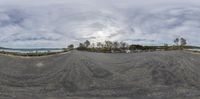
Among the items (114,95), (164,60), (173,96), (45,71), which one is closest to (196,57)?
(164,60)

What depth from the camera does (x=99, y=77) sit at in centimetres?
1841

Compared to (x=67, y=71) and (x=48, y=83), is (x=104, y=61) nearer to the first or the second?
(x=67, y=71)

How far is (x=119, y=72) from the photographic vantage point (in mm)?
18984

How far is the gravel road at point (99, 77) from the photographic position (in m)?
17.4

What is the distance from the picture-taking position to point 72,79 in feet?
59.7

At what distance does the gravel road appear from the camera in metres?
17.4

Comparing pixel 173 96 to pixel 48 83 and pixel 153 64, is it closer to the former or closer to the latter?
pixel 153 64

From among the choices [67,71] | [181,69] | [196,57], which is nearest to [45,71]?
[67,71]

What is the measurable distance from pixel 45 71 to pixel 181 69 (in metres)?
6.21

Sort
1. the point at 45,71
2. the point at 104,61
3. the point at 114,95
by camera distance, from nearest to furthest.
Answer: the point at 114,95, the point at 45,71, the point at 104,61

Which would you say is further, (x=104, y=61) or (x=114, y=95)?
(x=104, y=61)

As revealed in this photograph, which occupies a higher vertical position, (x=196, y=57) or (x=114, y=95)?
(x=196, y=57)

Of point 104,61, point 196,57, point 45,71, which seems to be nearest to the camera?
point 45,71

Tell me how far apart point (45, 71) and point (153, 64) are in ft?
16.4
